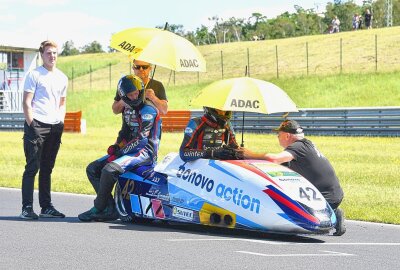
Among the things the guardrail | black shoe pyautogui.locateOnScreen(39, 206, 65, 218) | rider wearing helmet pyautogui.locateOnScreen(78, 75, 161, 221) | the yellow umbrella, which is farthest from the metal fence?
rider wearing helmet pyautogui.locateOnScreen(78, 75, 161, 221)

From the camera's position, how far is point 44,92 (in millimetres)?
10227

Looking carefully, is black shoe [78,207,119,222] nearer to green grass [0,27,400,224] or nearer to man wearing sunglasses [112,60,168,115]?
man wearing sunglasses [112,60,168,115]

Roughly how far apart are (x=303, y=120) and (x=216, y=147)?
23360 millimetres

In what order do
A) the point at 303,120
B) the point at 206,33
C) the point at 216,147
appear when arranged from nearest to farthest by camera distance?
the point at 216,147 → the point at 303,120 → the point at 206,33

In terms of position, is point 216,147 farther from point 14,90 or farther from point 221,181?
point 14,90

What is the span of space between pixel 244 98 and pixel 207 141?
2.04 feet

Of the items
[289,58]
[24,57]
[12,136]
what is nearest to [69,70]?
[289,58]

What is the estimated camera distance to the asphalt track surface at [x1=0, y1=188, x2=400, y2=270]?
24.1 feet

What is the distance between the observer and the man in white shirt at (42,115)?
33.4 feet

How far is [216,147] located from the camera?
32.0ft

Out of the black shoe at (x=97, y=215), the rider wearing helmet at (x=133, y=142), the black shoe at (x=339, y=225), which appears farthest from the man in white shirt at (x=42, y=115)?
the black shoe at (x=339, y=225)

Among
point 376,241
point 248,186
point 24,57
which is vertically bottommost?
point 376,241

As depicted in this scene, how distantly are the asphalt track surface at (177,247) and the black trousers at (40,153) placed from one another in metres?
0.37

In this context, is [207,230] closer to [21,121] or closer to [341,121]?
[341,121]
